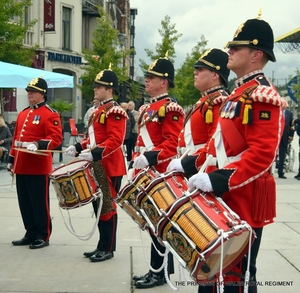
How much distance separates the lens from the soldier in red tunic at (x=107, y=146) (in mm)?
6242

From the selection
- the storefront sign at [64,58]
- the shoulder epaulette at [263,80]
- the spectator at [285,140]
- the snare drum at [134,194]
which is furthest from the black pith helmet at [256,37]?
the storefront sign at [64,58]

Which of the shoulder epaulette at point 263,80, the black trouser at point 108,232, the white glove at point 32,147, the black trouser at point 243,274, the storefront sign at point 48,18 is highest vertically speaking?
the storefront sign at point 48,18

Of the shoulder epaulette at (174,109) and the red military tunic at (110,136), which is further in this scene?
the red military tunic at (110,136)

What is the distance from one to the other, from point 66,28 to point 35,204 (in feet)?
95.1

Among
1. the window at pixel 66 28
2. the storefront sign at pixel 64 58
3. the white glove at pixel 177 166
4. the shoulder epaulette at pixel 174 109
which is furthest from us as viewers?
the window at pixel 66 28

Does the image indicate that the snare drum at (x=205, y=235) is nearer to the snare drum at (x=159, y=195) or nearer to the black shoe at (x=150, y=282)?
the snare drum at (x=159, y=195)

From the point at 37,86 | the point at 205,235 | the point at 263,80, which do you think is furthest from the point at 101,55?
the point at 205,235

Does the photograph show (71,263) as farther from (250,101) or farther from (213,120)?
(250,101)

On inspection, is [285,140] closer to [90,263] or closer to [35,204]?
[35,204]

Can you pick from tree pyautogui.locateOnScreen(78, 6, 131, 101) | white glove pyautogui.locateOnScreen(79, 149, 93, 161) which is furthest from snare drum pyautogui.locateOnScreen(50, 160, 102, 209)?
tree pyautogui.locateOnScreen(78, 6, 131, 101)

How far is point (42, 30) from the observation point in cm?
3131

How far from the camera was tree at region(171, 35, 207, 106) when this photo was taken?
3932cm

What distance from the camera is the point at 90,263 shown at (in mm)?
6309

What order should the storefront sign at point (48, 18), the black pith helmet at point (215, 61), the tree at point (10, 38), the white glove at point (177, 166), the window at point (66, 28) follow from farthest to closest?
the window at point (66, 28), the storefront sign at point (48, 18), the tree at point (10, 38), the black pith helmet at point (215, 61), the white glove at point (177, 166)
